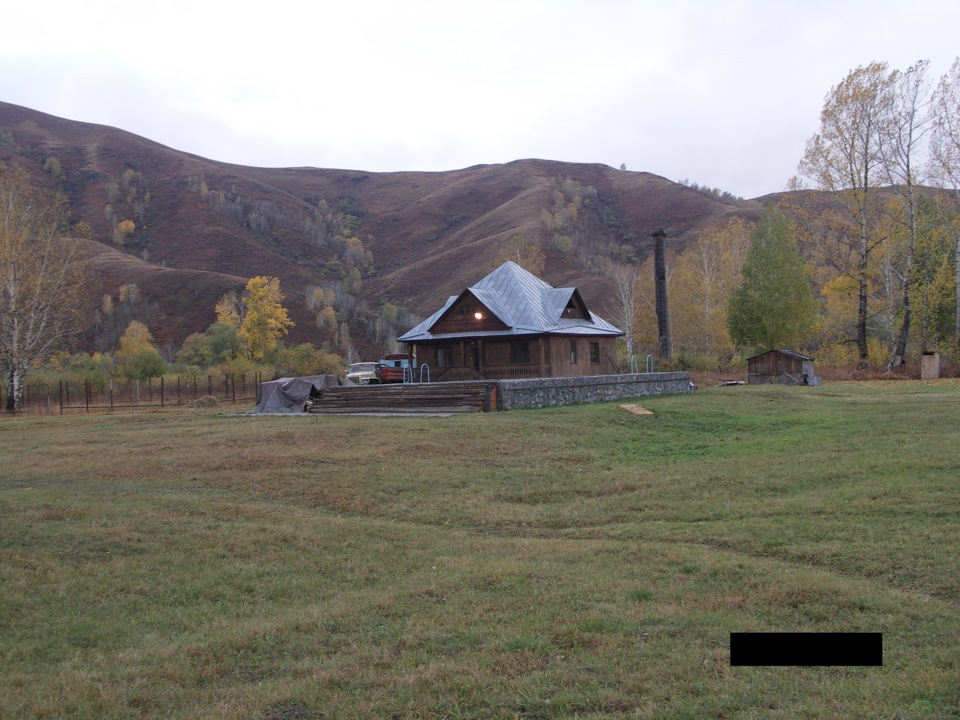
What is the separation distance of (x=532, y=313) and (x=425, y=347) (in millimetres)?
5220

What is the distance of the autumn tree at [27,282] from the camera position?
3572 cm

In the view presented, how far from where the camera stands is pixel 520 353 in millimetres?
33188

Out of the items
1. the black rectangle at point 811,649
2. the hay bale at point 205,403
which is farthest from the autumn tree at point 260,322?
the black rectangle at point 811,649

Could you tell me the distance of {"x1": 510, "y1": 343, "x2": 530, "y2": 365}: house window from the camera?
33.0 m

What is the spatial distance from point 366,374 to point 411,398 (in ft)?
43.2

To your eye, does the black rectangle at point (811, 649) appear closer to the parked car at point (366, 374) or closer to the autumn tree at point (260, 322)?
the parked car at point (366, 374)

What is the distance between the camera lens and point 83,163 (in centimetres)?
11494

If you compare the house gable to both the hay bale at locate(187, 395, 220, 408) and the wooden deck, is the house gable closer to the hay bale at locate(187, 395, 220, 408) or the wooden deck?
the wooden deck

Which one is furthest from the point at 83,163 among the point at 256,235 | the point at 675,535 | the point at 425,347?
the point at 675,535

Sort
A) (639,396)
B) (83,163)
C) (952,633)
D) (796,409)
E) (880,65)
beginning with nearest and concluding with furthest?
1. (952,633)
2. (796,409)
3. (639,396)
4. (880,65)
5. (83,163)

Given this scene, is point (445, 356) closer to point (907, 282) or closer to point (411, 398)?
point (411, 398)

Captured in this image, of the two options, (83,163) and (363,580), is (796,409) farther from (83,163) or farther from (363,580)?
(83,163)

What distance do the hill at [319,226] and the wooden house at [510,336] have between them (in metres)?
38.9

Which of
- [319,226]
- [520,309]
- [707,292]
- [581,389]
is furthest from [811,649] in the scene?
[319,226]
